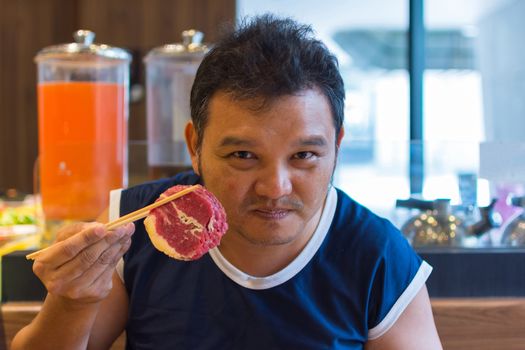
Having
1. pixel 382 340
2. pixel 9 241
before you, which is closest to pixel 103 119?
pixel 9 241

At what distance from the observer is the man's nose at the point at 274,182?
980mm

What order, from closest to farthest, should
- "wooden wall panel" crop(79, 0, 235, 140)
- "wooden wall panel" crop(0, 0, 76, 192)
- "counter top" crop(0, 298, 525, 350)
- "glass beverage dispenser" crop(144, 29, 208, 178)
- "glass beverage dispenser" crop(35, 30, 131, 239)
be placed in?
"counter top" crop(0, 298, 525, 350) → "glass beverage dispenser" crop(35, 30, 131, 239) → "glass beverage dispenser" crop(144, 29, 208, 178) → "wooden wall panel" crop(79, 0, 235, 140) → "wooden wall panel" crop(0, 0, 76, 192)

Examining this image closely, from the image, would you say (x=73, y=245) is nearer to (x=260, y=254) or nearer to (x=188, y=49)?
(x=260, y=254)

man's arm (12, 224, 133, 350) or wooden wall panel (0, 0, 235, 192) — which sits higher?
wooden wall panel (0, 0, 235, 192)

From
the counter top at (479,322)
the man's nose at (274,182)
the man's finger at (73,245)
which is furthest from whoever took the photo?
the counter top at (479,322)

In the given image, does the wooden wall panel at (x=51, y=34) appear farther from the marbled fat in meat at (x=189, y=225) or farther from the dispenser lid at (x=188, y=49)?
the marbled fat in meat at (x=189, y=225)

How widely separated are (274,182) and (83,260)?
11.6 inches

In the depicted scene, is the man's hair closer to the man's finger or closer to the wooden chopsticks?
the wooden chopsticks

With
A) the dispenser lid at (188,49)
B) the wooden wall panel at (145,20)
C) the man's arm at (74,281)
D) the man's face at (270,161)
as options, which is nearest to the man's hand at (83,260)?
the man's arm at (74,281)

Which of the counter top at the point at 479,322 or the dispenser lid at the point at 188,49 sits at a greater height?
the dispenser lid at the point at 188,49

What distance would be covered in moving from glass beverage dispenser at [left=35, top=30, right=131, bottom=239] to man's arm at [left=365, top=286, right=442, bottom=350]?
2.79ft

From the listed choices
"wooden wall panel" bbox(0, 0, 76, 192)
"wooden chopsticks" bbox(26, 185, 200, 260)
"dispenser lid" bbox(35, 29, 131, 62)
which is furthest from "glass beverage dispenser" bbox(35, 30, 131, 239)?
"wooden wall panel" bbox(0, 0, 76, 192)

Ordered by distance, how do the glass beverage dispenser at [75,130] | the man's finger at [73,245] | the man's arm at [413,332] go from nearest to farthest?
1. the man's finger at [73,245]
2. the man's arm at [413,332]
3. the glass beverage dispenser at [75,130]

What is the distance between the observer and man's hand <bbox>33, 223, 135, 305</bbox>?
0.88 metres
